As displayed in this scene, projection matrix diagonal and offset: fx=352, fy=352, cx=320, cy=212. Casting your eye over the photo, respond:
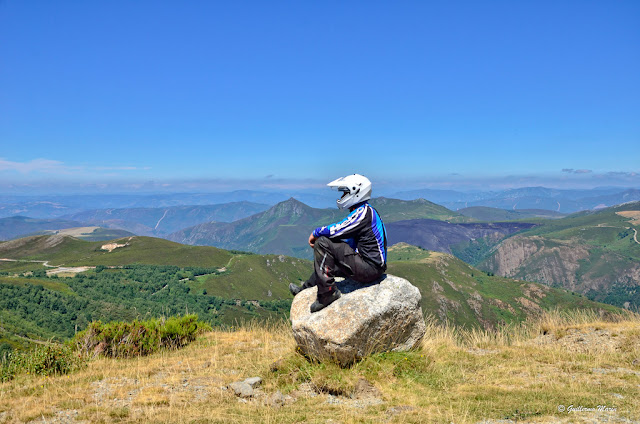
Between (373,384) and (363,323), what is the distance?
1.45m

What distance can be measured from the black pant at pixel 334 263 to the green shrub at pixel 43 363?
7.94 meters

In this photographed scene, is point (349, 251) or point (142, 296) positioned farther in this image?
point (142, 296)

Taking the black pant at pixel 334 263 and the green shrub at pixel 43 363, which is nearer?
the black pant at pixel 334 263

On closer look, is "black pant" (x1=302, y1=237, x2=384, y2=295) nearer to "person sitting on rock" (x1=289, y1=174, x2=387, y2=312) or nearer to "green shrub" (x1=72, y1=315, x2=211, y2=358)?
"person sitting on rock" (x1=289, y1=174, x2=387, y2=312)

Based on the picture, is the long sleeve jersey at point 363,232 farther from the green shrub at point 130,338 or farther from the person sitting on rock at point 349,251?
the green shrub at point 130,338

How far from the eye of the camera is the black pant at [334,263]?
9820 mm

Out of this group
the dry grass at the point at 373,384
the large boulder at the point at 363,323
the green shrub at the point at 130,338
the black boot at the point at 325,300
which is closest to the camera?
→ the dry grass at the point at 373,384

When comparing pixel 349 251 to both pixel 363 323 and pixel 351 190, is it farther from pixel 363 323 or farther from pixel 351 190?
pixel 363 323

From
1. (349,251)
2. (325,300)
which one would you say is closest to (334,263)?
(349,251)

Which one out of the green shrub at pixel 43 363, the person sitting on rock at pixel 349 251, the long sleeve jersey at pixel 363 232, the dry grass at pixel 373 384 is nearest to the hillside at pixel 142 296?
the green shrub at pixel 43 363


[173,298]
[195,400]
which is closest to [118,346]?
[195,400]

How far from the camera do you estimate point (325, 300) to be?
9938 mm

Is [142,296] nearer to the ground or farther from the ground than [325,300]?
nearer to the ground

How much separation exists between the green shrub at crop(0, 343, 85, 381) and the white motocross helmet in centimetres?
943
